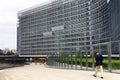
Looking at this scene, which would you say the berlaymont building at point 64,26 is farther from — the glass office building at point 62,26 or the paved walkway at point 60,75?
the paved walkway at point 60,75

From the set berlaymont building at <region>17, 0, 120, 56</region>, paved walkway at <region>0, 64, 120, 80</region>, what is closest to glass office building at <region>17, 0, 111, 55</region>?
berlaymont building at <region>17, 0, 120, 56</region>

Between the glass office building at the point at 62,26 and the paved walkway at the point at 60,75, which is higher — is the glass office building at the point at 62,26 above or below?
above

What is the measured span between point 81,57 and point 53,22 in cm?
12939

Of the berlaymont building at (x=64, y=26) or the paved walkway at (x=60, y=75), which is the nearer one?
the paved walkway at (x=60, y=75)

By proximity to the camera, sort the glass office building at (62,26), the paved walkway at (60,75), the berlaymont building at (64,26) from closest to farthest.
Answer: the paved walkway at (60,75) < the berlaymont building at (64,26) < the glass office building at (62,26)

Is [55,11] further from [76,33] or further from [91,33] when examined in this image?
[91,33]

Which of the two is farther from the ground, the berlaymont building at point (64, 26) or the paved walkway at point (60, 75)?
the berlaymont building at point (64, 26)

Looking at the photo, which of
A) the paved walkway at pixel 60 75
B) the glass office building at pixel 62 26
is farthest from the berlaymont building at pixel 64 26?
the paved walkway at pixel 60 75

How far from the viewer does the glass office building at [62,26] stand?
4724 inches

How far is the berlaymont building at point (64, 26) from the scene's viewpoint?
11430 centimetres

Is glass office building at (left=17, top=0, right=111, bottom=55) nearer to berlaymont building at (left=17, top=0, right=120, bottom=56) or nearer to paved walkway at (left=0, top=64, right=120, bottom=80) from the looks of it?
berlaymont building at (left=17, top=0, right=120, bottom=56)

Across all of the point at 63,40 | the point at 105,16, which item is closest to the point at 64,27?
the point at 63,40

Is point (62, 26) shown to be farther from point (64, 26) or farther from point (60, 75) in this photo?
point (60, 75)

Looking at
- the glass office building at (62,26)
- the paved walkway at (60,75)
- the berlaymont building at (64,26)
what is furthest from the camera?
the glass office building at (62,26)
